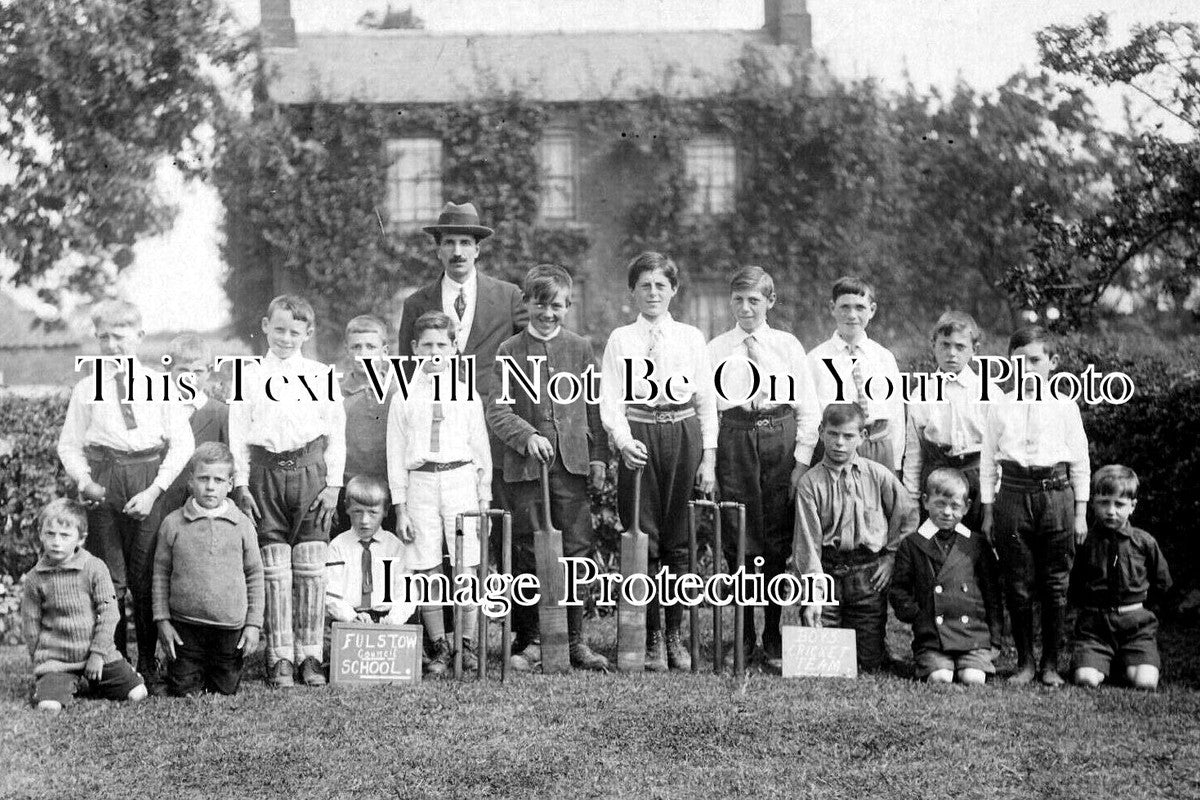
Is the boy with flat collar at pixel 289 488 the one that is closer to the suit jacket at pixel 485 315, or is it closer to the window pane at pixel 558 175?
the suit jacket at pixel 485 315

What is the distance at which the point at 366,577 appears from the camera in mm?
5285

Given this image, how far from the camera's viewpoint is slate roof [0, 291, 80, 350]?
11.4m

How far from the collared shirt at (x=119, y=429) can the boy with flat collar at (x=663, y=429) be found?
1817 mm

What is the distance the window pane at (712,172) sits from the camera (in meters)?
15.3

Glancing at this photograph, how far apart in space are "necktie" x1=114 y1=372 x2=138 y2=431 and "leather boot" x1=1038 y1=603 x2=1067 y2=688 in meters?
3.99

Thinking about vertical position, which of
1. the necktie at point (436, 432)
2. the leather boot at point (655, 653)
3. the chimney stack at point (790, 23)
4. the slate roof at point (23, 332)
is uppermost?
the chimney stack at point (790, 23)

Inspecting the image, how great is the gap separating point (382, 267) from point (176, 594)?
388 inches

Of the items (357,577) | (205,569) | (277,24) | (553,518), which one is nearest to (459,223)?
(553,518)

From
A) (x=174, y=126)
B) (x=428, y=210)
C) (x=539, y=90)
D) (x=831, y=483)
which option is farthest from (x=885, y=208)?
(x=831, y=483)

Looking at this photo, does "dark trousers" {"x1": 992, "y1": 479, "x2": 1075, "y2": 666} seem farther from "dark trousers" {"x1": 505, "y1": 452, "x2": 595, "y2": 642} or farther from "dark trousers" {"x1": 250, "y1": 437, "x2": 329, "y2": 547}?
"dark trousers" {"x1": 250, "y1": 437, "x2": 329, "y2": 547}

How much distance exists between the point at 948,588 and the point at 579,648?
163cm

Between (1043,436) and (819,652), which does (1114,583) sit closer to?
(1043,436)

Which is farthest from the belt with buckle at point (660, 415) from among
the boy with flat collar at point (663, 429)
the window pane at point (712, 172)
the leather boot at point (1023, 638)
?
the window pane at point (712, 172)

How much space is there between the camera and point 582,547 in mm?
5371
